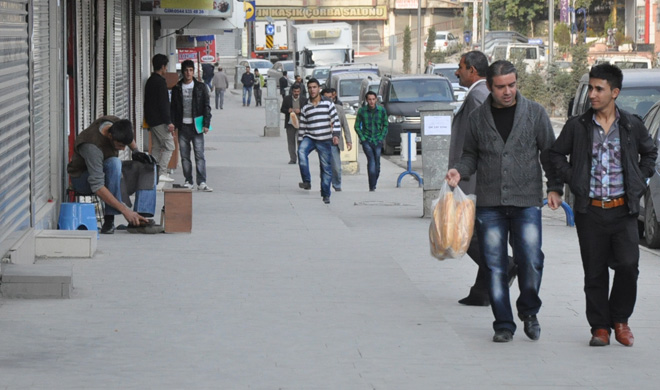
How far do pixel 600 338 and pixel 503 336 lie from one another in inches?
22.4

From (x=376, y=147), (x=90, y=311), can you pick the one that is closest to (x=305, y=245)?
(x=90, y=311)

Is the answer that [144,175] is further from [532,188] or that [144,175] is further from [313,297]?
[532,188]

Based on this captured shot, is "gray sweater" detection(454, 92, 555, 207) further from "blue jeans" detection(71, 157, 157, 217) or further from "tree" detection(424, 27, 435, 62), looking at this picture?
"tree" detection(424, 27, 435, 62)

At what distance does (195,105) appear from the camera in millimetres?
17812

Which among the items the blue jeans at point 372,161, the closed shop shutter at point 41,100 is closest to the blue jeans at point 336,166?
the blue jeans at point 372,161

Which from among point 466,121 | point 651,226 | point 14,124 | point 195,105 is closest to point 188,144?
point 195,105

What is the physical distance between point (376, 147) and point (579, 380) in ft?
43.4

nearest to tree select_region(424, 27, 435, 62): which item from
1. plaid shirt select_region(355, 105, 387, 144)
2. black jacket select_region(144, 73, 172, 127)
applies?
plaid shirt select_region(355, 105, 387, 144)

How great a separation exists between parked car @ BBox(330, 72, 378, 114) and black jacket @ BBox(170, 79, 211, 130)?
16701 millimetres

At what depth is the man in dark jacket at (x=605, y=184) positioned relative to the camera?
7.47 metres

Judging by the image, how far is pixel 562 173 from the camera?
759 centimetres

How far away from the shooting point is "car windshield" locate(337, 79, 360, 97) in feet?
116

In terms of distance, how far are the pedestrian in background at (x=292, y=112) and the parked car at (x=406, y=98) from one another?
7.05ft

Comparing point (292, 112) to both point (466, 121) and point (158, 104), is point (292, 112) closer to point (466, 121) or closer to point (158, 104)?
point (158, 104)
